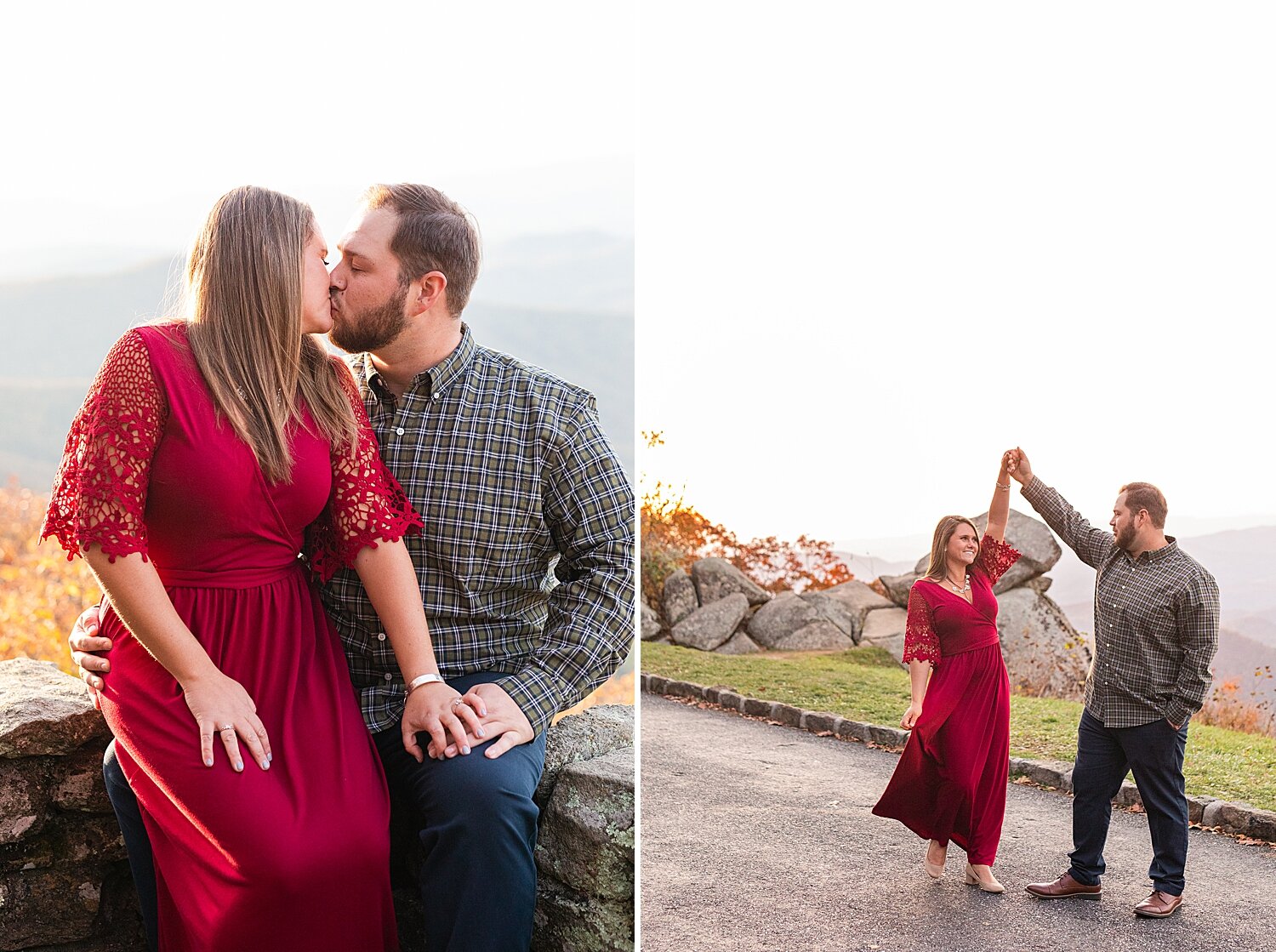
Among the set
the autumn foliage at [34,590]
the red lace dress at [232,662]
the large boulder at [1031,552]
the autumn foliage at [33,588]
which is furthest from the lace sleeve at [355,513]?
the autumn foliage at [34,590]

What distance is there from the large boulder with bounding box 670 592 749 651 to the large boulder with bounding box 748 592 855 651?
11cm

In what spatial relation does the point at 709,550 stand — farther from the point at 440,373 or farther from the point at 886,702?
the point at 440,373

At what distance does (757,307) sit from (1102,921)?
271cm

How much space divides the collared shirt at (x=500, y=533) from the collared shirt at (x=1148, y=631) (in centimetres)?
154

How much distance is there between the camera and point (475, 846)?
1.48 meters

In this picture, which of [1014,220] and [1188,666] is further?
[1014,220]

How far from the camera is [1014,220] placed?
3799 millimetres

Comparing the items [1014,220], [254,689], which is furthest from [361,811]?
[1014,220]

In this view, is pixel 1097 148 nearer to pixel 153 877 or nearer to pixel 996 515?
pixel 996 515

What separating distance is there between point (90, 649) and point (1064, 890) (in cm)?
264

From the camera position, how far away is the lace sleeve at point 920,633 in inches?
123

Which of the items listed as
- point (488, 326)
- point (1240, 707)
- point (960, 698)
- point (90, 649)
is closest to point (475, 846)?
point (90, 649)

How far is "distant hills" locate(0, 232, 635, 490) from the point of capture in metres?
5.25

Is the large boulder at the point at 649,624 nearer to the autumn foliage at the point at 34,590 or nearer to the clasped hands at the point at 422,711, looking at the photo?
the autumn foliage at the point at 34,590
